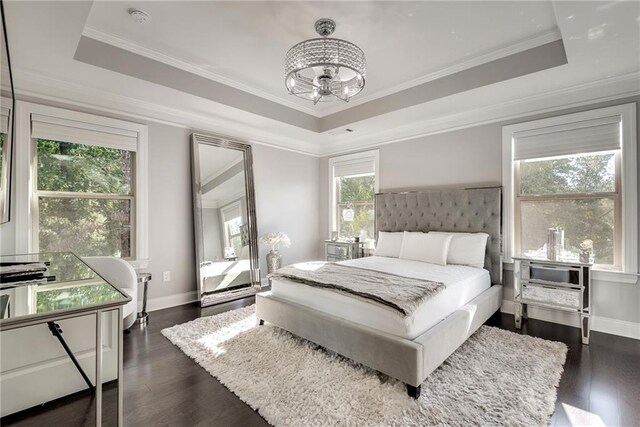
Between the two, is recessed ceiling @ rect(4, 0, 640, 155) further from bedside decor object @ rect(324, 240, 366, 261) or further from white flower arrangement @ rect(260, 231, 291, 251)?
bedside decor object @ rect(324, 240, 366, 261)

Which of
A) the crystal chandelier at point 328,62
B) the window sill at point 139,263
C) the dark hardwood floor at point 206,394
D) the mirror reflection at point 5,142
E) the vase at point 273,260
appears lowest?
the dark hardwood floor at point 206,394

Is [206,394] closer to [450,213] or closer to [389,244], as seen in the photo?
[389,244]

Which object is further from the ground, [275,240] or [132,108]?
[132,108]

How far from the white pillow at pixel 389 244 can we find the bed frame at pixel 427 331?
0.22 meters

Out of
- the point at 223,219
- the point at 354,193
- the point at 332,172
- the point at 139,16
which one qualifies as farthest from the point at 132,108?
the point at 354,193

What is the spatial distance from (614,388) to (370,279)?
1.80 meters

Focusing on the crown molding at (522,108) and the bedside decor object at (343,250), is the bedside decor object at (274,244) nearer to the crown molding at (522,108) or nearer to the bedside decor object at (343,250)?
the bedside decor object at (343,250)

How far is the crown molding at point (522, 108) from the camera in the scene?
9.33ft

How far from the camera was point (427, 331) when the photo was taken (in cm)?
212

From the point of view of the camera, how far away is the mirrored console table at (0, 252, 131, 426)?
3.42 feet

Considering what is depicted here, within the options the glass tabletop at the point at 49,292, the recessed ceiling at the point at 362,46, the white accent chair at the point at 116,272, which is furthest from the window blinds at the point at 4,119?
the glass tabletop at the point at 49,292

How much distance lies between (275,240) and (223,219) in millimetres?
853

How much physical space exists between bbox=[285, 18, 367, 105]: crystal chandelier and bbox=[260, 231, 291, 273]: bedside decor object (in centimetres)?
251

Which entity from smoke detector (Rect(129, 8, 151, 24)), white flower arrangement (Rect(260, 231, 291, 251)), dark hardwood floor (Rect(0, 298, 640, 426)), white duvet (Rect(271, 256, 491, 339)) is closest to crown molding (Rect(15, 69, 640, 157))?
smoke detector (Rect(129, 8, 151, 24))
